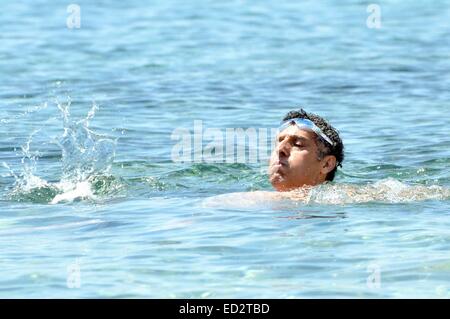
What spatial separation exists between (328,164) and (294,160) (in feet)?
1.10

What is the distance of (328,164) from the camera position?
941 centimetres

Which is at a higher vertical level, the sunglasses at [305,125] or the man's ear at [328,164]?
the sunglasses at [305,125]

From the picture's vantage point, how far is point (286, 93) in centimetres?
1500

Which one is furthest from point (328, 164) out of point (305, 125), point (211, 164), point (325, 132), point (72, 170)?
point (72, 170)

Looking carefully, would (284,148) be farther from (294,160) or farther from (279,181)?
(279,181)

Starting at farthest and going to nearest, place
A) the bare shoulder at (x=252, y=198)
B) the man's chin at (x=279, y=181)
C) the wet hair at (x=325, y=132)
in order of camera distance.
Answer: the wet hair at (x=325, y=132) < the man's chin at (x=279, y=181) < the bare shoulder at (x=252, y=198)

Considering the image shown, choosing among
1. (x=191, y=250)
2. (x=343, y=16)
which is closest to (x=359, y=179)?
(x=191, y=250)

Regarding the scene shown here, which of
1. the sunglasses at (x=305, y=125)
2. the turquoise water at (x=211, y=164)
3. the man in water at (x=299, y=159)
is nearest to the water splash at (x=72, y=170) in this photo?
the turquoise water at (x=211, y=164)

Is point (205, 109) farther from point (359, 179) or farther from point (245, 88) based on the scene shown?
point (359, 179)

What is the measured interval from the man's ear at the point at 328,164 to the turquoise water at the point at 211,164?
217mm

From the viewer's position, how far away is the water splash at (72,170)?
9630mm

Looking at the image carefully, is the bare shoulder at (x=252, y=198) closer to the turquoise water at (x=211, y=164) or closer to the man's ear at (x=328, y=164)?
the turquoise water at (x=211, y=164)

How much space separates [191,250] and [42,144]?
15.6 ft

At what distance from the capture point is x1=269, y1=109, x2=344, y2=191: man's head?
9195 mm
